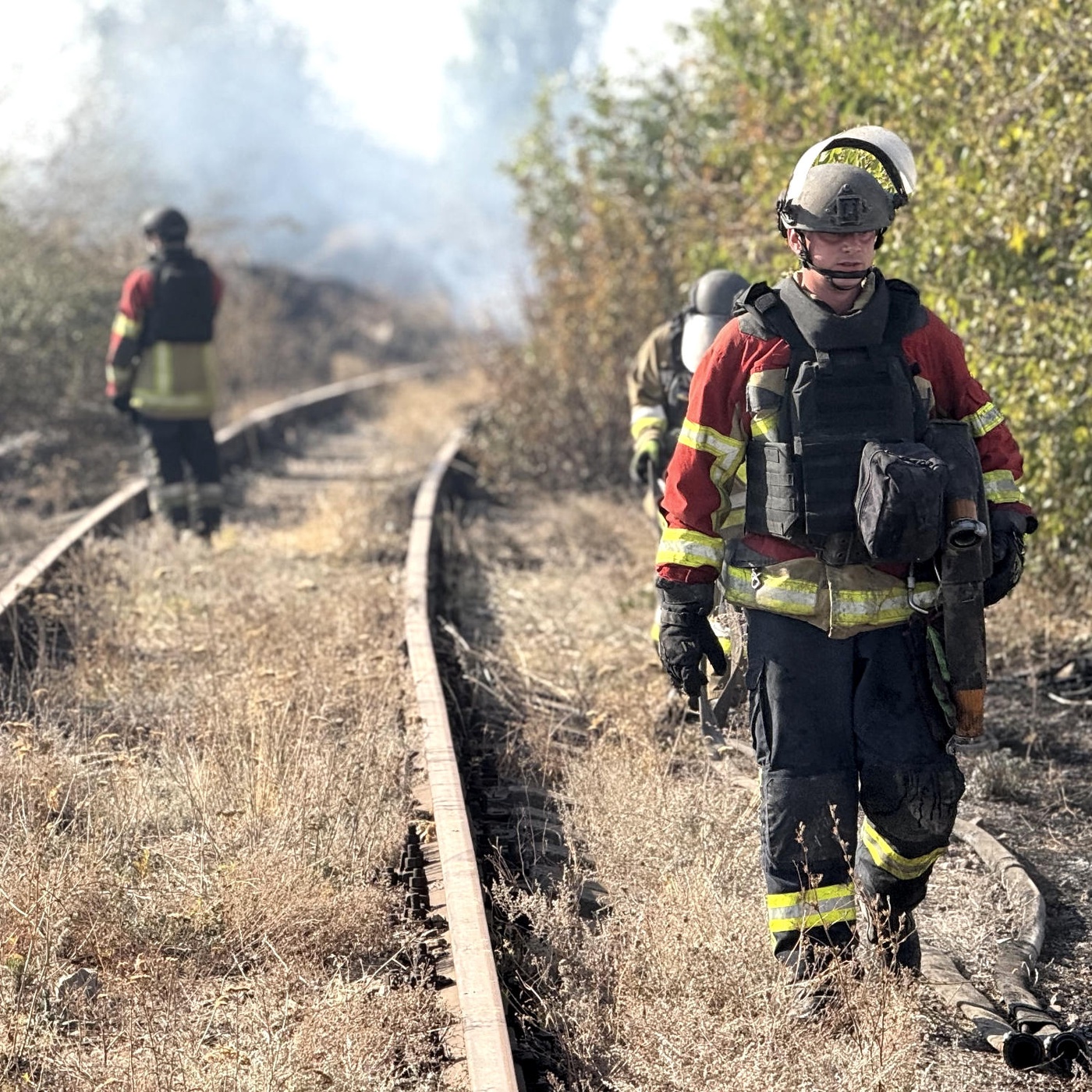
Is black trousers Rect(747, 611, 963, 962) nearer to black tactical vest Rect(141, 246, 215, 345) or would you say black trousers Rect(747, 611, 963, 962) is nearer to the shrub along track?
the shrub along track

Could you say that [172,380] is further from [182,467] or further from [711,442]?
[711,442]

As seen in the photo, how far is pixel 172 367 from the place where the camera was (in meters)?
10.0

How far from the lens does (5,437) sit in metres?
13.5

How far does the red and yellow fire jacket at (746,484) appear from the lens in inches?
154

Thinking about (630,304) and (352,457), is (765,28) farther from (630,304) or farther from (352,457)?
(352,457)

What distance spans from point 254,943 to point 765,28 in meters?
7.84

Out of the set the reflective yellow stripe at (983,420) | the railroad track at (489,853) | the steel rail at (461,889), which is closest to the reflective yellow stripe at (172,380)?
the railroad track at (489,853)

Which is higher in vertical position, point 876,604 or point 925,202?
point 925,202

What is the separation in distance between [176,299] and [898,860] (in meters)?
7.14

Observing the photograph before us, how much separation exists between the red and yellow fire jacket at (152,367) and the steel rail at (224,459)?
0.75 m

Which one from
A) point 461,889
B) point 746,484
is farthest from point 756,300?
point 461,889

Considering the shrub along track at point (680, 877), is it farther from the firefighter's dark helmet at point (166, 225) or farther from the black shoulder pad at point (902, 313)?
the firefighter's dark helmet at point (166, 225)

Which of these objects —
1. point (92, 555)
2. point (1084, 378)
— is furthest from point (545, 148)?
point (1084, 378)


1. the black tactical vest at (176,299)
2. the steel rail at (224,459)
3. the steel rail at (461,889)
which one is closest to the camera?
the steel rail at (461,889)
